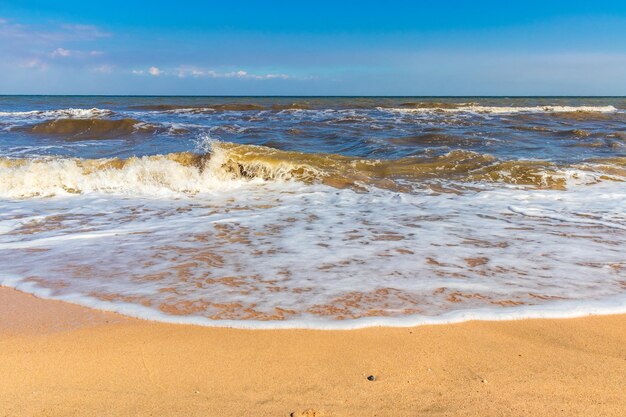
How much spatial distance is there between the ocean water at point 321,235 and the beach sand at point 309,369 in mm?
173

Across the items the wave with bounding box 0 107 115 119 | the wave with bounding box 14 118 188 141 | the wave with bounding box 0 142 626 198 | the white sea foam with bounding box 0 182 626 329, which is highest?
the wave with bounding box 0 107 115 119

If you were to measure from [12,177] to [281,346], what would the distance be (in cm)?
632

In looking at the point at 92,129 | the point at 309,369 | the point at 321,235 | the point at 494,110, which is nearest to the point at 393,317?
the point at 309,369

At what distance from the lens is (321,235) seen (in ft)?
14.4

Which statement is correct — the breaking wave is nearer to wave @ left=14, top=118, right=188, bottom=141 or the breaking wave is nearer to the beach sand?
wave @ left=14, top=118, right=188, bottom=141

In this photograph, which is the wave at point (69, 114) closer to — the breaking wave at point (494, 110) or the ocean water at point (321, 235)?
the ocean water at point (321, 235)

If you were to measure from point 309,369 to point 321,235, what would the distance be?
2.30 meters

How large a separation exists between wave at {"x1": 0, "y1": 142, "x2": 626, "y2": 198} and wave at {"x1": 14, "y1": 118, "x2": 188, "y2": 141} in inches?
255

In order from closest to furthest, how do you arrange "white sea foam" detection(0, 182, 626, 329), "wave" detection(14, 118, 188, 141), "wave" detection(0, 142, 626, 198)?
1. "white sea foam" detection(0, 182, 626, 329)
2. "wave" detection(0, 142, 626, 198)
3. "wave" detection(14, 118, 188, 141)

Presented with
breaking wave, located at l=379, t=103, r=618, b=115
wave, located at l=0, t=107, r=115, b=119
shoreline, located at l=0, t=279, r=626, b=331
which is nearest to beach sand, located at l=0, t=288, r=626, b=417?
shoreline, located at l=0, t=279, r=626, b=331

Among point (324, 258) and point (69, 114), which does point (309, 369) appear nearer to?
point (324, 258)

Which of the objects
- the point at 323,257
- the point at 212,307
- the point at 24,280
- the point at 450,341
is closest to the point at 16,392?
the point at 212,307

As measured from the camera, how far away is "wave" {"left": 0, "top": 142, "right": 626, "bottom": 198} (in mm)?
7133

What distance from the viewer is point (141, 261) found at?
3664 mm
